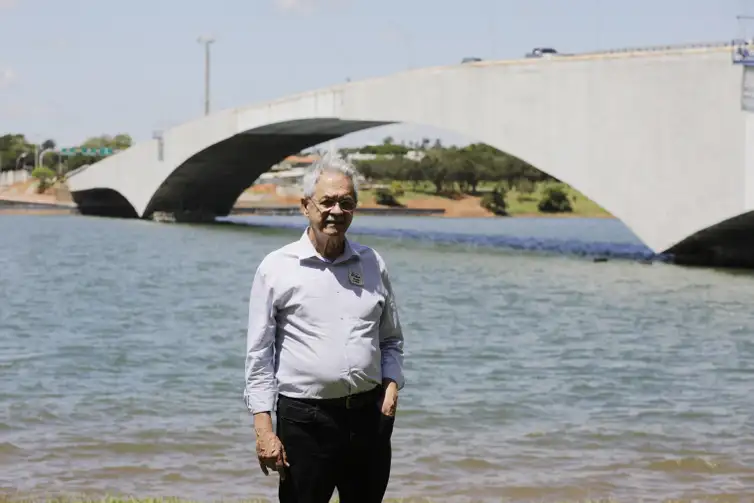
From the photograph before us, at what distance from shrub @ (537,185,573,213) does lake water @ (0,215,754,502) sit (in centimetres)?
6615

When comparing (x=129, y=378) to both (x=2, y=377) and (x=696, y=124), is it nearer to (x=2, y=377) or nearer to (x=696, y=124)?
(x=2, y=377)

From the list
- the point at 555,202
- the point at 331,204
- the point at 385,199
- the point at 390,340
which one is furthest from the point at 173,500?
the point at 385,199

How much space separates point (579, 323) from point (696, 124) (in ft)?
39.8

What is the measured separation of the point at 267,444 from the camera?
4934mm

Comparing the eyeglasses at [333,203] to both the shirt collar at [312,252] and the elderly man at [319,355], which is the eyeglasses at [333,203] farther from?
the shirt collar at [312,252]

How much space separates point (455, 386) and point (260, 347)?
8.74m

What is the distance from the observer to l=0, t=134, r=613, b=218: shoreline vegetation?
9600cm

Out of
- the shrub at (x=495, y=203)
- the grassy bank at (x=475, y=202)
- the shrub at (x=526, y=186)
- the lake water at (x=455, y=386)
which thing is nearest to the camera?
the lake water at (x=455, y=386)

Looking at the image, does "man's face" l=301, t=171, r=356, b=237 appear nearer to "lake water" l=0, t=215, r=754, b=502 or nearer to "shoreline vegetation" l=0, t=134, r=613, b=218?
"lake water" l=0, t=215, r=754, b=502

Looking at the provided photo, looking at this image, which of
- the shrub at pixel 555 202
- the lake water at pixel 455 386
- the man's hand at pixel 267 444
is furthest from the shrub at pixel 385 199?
the man's hand at pixel 267 444

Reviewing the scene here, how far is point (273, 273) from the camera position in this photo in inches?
195

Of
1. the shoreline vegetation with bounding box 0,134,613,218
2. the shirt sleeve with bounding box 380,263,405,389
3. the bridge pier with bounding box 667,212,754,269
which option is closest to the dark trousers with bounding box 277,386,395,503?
the shirt sleeve with bounding box 380,263,405,389

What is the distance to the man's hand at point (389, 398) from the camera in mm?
5078

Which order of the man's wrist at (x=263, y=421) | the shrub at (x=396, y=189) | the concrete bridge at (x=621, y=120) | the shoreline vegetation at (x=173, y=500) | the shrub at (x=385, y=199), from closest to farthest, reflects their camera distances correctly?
the man's wrist at (x=263, y=421)
the shoreline vegetation at (x=173, y=500)
the concrete bridge at (x=621, y=120)
the shrub at (x=385, y=199)
the shrub at (x=396, y=189)
